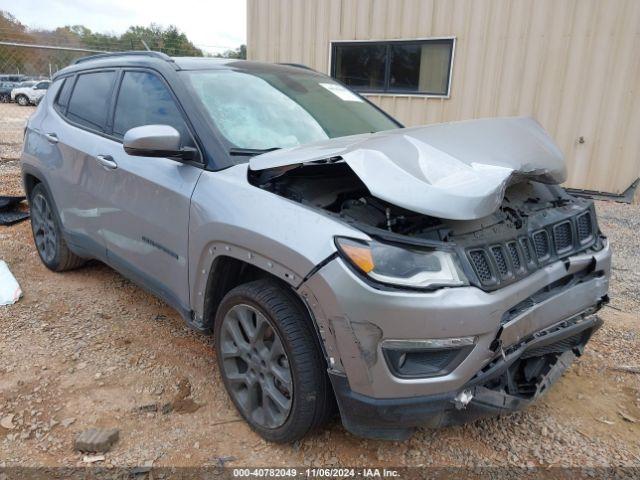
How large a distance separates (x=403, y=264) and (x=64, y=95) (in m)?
3.47

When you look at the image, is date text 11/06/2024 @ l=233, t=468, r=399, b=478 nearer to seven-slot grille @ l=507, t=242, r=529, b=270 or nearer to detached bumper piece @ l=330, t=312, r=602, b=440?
detached bumper piece @ l=330, t=312, r=602, b=440

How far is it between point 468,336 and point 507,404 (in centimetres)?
50

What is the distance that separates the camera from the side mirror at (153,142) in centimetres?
245

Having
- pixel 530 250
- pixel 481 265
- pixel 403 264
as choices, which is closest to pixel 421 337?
pixel 403 264

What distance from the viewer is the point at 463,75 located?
7941 mm

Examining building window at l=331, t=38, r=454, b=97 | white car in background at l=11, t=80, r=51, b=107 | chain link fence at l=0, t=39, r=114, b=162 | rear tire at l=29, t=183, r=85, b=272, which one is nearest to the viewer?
rear tire at l=29, t=183, r=85, b=272

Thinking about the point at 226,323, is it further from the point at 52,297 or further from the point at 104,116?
the point at 52,297

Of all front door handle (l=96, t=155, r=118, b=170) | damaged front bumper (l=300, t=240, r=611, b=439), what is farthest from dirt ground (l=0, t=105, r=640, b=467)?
front door handle (l=96, t=155, r=118, b=170)

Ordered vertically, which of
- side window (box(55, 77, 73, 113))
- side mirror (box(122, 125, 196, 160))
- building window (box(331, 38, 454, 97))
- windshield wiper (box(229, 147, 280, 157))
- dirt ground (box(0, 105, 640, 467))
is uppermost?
building window (box(331, 38, 454, 97))

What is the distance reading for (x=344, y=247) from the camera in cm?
187

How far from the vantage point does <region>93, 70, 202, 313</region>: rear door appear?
105 inches

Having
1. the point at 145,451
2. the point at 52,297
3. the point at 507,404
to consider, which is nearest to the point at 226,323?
the point at 145,451

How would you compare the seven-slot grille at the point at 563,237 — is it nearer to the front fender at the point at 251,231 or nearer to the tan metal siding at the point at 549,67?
the front fender at the point at 251,231

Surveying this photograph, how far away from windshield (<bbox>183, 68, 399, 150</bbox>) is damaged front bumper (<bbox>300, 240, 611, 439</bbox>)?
122 cm
